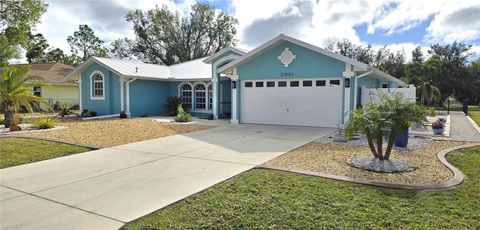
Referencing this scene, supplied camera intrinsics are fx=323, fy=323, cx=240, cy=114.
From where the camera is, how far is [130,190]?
5.53m

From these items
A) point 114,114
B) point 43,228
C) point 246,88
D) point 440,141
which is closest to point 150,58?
point 114,114

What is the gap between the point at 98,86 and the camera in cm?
2130

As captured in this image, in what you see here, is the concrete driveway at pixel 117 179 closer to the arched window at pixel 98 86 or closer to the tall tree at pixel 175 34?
the arched window at pixel 98 86


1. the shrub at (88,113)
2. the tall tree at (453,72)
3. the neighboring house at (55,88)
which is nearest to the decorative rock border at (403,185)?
the shrub at (88,113)

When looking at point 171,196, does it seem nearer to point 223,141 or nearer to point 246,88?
point 223,141

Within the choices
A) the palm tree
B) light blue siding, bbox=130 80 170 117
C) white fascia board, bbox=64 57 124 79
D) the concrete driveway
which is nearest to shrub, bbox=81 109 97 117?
light blue siding, bbox=130 80 170 117

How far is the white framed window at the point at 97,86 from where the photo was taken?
21.0 m

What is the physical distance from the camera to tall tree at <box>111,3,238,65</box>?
44.8m

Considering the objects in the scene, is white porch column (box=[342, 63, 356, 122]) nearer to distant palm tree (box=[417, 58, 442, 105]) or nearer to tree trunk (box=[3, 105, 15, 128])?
tree trunk (box=[3, 105, 15, 128])

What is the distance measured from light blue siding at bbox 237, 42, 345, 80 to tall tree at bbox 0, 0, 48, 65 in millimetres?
17441

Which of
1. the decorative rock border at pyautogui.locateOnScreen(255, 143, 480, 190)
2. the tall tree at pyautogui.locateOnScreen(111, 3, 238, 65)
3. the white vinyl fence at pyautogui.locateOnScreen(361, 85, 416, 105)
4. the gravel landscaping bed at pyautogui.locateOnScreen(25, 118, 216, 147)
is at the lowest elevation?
the decorative rock border at pyautogui.locateOnScreen(255, 143, 480, 190)

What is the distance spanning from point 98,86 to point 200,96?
6.70m

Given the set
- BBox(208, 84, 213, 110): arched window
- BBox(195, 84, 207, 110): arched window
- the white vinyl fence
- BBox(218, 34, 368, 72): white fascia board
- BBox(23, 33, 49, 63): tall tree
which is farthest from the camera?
BBox(23, 33, 49, 63): tall tree

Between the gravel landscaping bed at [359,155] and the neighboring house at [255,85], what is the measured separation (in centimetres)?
419
